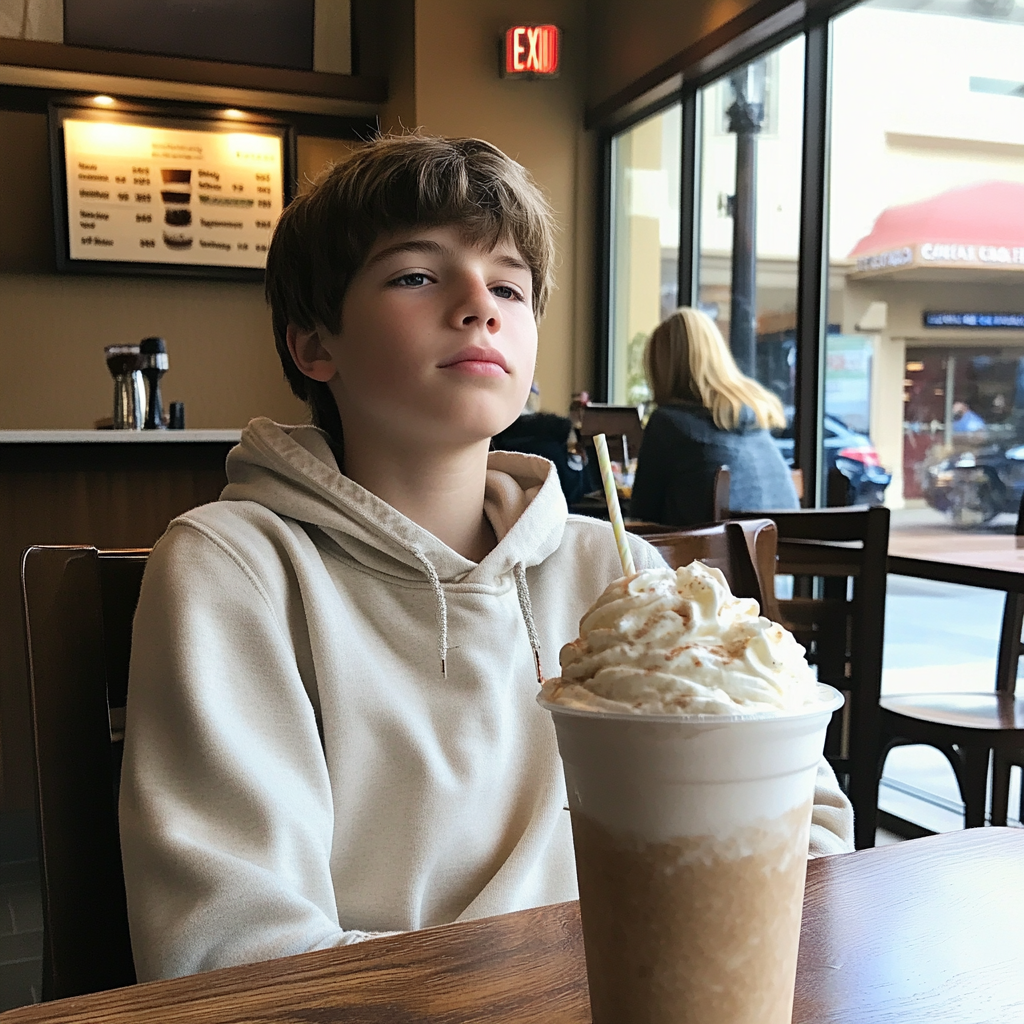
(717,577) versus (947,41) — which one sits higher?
(947,41)

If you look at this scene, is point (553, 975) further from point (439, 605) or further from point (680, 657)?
point (439, 605)

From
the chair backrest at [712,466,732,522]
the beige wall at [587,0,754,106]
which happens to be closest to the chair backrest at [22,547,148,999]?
the chair backrest at [712,466,732,522]

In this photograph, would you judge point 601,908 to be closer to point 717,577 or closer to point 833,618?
point 717,577

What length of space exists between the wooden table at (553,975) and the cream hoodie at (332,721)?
0.15 metres

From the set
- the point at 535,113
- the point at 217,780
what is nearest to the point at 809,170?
the point at 535,113

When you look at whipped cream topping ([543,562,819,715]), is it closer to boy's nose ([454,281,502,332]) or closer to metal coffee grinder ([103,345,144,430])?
boy's nose ([454,281,502,332])

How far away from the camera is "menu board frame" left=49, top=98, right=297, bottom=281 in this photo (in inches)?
212

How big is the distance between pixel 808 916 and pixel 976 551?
2011 mm

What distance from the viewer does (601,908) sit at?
53 centimetres

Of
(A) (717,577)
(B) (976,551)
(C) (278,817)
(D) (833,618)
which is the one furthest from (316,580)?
(B) (976,551)

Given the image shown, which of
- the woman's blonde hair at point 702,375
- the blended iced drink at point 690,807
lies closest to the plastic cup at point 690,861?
the blended iced drink at point 690,807

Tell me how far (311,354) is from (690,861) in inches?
33.5

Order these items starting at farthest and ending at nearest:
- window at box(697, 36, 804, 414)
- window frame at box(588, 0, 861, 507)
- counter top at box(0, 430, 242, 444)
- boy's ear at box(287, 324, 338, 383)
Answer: window at box(697, 36, 804, 414) < window frame at box(588, 0, 861, 507) < counter top at box(0, 430, 242, 444) < boy's ear at box(287, 324, 338, 383)

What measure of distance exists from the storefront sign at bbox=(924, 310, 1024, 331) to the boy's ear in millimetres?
2832
